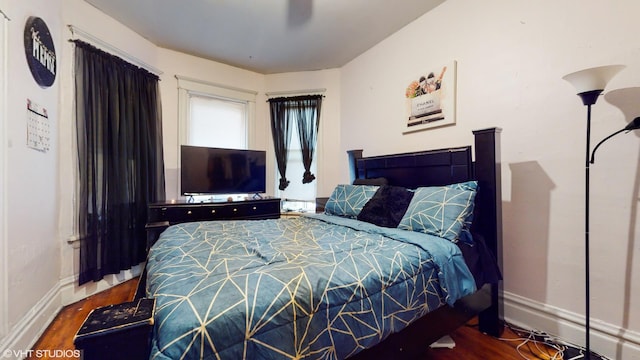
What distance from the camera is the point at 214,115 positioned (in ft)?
12.4

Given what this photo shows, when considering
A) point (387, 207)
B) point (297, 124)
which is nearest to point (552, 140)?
point (387, 207)

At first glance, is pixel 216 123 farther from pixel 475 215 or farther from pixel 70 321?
pixel 475 215

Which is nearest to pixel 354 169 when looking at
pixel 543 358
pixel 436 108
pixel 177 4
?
pixel 436 108

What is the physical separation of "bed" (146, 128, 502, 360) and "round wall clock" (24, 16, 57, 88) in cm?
147

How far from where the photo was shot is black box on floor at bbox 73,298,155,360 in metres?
0.66

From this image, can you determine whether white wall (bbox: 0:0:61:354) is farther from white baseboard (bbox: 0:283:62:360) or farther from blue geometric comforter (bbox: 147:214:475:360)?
blue geometric comforter (bbox: 147:214:475:360)

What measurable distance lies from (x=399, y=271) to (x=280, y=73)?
3.54 m

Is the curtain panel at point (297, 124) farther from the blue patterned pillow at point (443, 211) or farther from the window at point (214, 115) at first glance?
the blue patterned pillow at point (443, 211)

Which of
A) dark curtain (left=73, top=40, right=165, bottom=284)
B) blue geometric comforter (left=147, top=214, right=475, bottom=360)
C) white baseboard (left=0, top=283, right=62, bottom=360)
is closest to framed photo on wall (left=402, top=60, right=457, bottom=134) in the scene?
blue geometric comforter (left=147, top=214, right=475, bottom=360)

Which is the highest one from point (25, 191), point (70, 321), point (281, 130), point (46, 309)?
point (281, 130)

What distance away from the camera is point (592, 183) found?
1.62 meters

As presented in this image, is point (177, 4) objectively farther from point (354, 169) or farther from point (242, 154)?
point (354, 169)

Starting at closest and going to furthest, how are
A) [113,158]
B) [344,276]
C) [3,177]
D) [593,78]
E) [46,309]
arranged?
[344,276], [593,78], [3,177], [46,309], [113,158]

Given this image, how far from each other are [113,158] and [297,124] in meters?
A: 2.25
